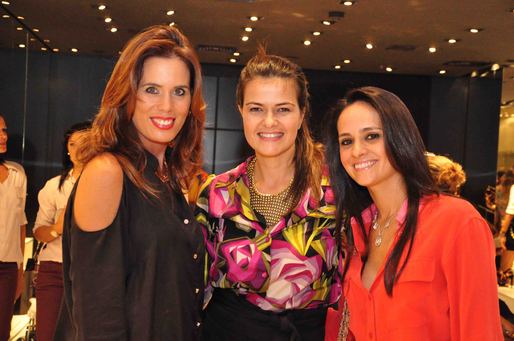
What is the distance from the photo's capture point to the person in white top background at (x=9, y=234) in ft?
16.2

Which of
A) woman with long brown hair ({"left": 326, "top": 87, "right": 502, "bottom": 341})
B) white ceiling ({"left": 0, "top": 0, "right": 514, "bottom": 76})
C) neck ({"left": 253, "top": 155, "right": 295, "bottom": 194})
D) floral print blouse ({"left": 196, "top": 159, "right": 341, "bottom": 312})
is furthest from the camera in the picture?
white ceiling ({"left": 0, "top": 0, "right": 514, "bottom": 76})

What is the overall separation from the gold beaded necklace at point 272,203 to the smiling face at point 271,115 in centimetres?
18

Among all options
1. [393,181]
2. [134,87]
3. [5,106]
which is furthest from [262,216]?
[5,106]

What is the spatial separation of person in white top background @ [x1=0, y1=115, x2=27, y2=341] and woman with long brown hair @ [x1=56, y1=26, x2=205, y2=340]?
2969 mm

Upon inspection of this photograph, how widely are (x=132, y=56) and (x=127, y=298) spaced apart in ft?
2.91

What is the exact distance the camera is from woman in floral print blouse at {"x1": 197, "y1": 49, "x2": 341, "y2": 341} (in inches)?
99.6

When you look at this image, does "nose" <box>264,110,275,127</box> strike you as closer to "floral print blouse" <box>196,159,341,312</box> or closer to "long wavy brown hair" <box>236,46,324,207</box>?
"long wavy brown hair" <box>236,46,324,207</box>

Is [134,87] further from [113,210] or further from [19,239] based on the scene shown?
[19,239]

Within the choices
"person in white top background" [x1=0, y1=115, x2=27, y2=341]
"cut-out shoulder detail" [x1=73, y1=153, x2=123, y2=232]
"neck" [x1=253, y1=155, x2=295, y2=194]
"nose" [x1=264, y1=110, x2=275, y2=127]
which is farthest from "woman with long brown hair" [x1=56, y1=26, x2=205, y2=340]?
"person in white top background" [x1=0, y1=115, x2=27, y2=341]

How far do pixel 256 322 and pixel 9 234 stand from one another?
10.5 ft

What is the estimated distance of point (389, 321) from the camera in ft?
7.02

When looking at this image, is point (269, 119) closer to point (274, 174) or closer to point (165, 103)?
point (274, 174)

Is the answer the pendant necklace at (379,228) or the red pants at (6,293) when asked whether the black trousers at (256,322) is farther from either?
the red pants at (6,293)

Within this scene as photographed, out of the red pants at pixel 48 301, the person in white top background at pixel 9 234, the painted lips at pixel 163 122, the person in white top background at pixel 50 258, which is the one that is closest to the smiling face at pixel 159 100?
the painted lips at pixel 163 122
